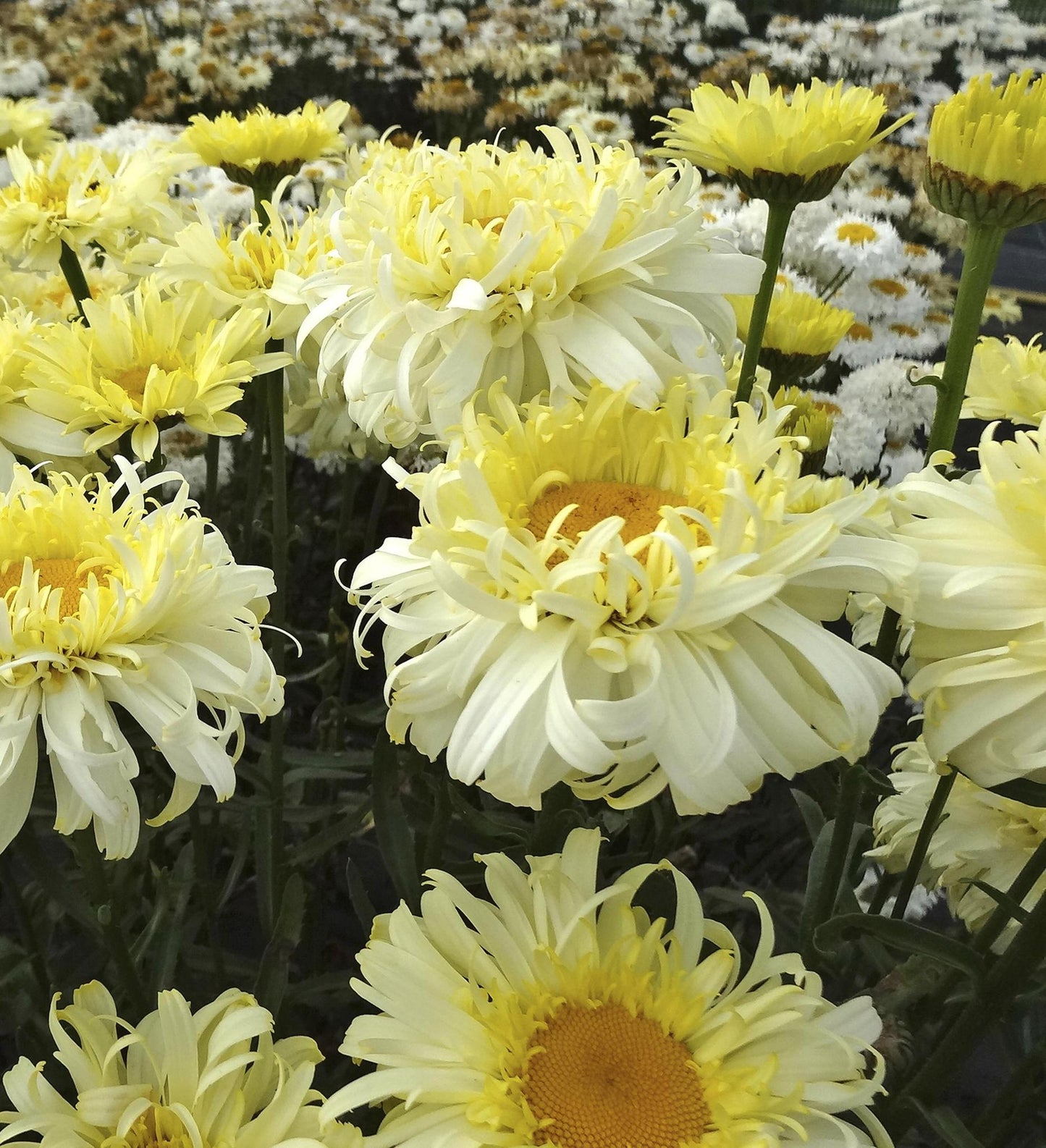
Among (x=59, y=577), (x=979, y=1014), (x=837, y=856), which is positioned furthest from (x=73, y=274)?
(x=979, y=1014)

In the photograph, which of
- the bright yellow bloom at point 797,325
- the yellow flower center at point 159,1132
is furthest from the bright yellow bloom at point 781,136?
the yellow flower center at point 159,1132

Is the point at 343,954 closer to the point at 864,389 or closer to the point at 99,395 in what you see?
the point at 99,395

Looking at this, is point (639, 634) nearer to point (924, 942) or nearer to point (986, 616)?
point (986, 616)

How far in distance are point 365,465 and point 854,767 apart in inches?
34.7

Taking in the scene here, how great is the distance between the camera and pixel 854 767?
0.60 metres

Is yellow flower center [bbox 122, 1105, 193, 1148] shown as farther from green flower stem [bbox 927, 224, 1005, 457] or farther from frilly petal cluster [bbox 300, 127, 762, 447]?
green flower stem [bbox 927, 224, 1005, 457]

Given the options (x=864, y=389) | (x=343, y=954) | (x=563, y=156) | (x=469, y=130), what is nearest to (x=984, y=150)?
(x=563, y=156)

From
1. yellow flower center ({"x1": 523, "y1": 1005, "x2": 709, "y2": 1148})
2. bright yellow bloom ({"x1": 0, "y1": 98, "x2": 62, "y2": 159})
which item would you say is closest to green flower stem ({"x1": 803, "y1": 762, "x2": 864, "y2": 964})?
yellow flower center ({"x1": 523, "y1": 1005, "x2": 709, "y2": 1148})

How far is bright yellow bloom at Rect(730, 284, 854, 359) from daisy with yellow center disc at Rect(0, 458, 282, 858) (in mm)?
494

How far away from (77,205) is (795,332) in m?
0.67

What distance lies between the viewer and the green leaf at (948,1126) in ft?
1.91

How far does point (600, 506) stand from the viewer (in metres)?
0.52

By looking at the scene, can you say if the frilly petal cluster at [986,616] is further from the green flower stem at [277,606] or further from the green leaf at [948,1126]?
the green flower stem at [277,606]

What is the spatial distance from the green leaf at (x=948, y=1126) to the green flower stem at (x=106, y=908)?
1.63ft
